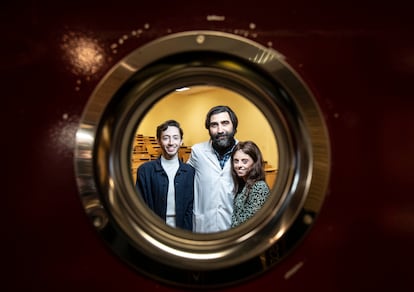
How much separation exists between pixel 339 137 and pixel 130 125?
436 millimetres

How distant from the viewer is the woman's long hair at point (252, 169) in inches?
82.4

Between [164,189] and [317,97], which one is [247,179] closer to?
[164,189]

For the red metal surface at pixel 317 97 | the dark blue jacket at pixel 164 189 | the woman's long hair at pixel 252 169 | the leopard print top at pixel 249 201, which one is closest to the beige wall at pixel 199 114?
the woman's long hair at pixel 252 169

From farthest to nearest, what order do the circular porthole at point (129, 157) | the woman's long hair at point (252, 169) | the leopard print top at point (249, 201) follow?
1. the woman's long hair at point (252, 169)
2. the leopard print top at point (249, 201)
3. the circular porthole at point (129, 157)

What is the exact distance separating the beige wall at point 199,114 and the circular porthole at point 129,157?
1.14m

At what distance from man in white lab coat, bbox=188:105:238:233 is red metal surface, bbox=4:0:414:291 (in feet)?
4.11

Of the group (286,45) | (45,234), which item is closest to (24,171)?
(45,234)

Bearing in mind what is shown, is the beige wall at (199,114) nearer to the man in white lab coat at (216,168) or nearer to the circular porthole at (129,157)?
the man in white lab coat at (216,168)

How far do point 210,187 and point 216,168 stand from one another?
114 millimetres

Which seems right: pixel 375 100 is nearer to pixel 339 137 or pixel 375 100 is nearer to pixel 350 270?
pixel 339 137

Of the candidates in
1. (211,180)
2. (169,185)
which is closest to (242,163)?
(211,180)

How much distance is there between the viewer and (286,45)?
2.43 feet

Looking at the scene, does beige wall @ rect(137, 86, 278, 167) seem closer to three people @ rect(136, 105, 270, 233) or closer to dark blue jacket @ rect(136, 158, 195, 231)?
three people @ rect(136, 105, 270, 233)

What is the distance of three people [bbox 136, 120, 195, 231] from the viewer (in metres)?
2.04
